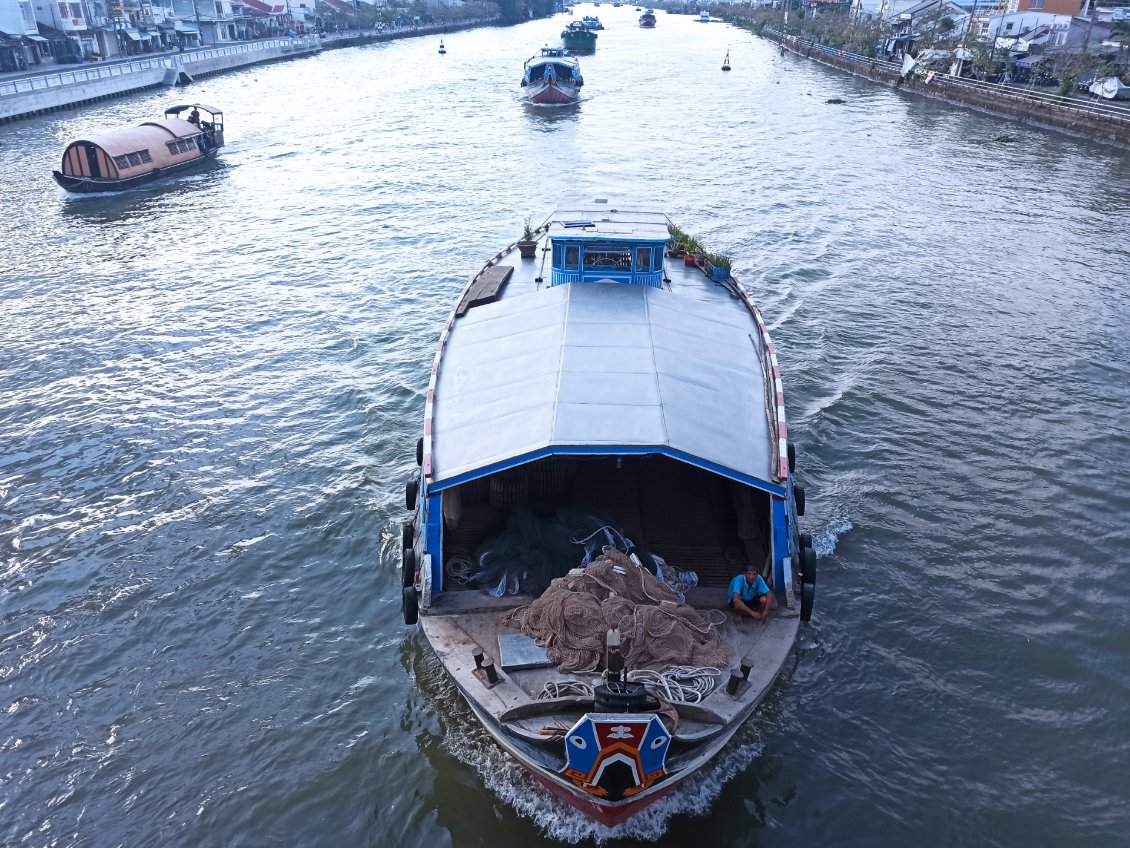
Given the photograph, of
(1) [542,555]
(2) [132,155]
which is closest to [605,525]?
(1) [542,555]

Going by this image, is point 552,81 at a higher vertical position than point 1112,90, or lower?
higher

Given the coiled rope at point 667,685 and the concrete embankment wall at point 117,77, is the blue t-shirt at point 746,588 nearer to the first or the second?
the coiled rope at point 667,685

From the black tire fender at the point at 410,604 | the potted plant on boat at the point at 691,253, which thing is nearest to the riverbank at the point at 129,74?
the potted plant on boat at the point at 691,253

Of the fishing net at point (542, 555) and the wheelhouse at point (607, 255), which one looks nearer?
the fishing net at point (542, 555)

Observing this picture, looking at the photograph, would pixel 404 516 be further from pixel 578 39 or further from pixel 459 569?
pixel 578 39

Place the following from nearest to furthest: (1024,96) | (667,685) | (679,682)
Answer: (667,685), (679,682), (1024,96)

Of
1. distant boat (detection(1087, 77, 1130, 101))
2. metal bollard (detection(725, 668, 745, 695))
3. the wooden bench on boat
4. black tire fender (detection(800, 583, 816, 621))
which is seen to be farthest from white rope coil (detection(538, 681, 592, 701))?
distant boat (detection(1087, 77, 1130, 101))

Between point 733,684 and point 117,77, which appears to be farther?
point 117,77
